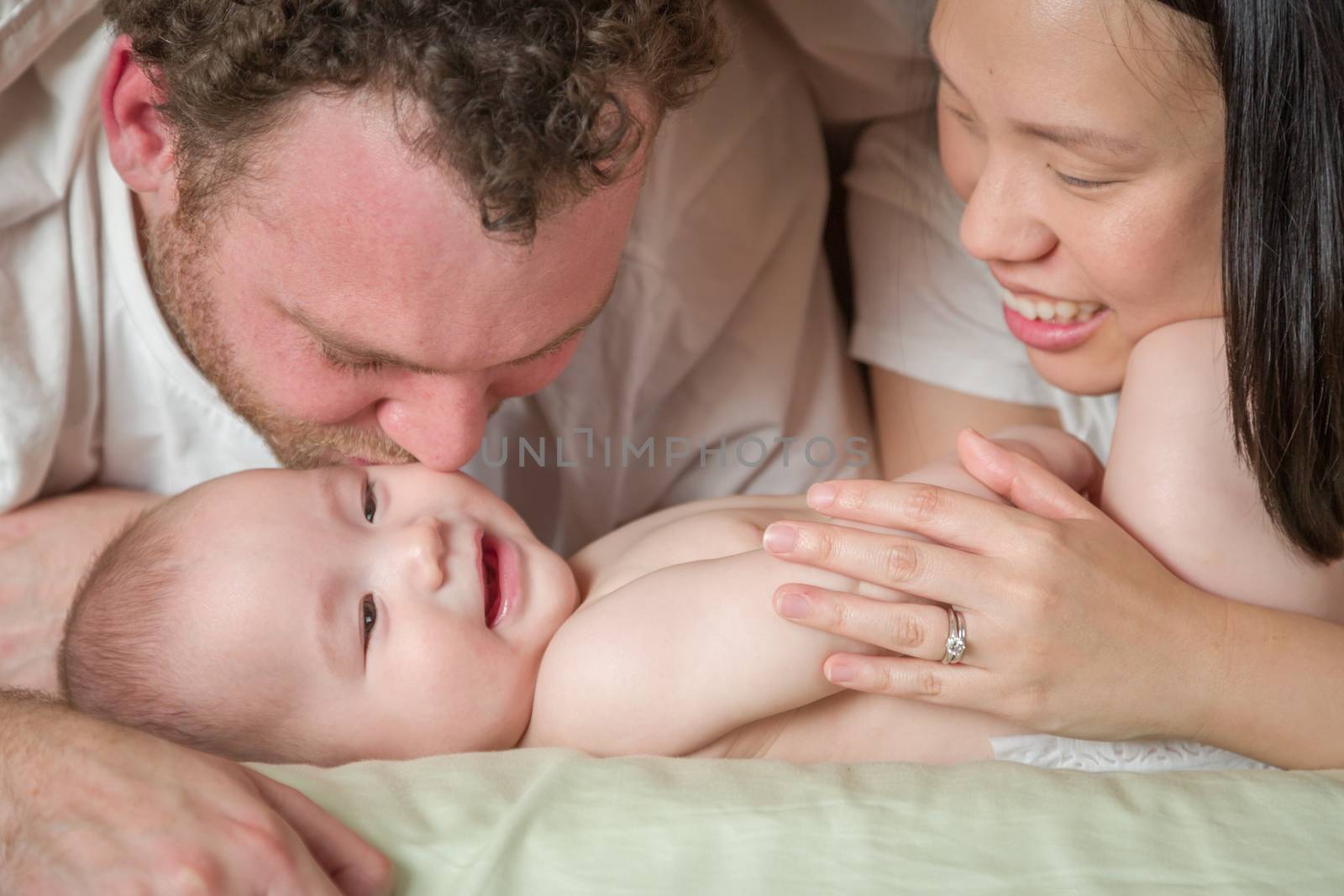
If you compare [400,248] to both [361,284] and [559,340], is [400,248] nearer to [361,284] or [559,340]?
[361,284]

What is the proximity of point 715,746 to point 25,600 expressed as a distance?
91 cm

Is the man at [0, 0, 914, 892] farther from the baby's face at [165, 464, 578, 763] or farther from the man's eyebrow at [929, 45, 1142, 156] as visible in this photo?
the man's eyebrow at [929, 45, 1142, 156]

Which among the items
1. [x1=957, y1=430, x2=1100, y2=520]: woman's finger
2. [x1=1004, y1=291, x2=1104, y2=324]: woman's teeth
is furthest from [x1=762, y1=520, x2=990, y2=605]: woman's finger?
[x1=1004, y1=291, x2=1104, y2=324]: woman's teeth

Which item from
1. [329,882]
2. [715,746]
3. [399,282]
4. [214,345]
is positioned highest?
[399,282]

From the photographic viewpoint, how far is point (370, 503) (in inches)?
50.8

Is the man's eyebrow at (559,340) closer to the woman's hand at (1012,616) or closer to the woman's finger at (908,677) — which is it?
the woman's hand at (1012,616)

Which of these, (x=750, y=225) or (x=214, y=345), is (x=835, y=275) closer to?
(x=750, y=225)

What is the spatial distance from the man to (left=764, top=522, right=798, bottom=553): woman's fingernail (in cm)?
30

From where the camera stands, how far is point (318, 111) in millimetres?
1014

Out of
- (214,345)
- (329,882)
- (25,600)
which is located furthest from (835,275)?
(329,882)

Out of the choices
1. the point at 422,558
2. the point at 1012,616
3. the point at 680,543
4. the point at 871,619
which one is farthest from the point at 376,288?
the point at 1012,616

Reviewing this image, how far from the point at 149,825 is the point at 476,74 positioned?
0.62 m

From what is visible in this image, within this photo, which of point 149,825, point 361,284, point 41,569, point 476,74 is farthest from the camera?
point 41,569

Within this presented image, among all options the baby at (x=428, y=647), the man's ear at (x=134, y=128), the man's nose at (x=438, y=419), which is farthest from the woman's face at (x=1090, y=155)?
the man's ear at (x=134, y=128)
